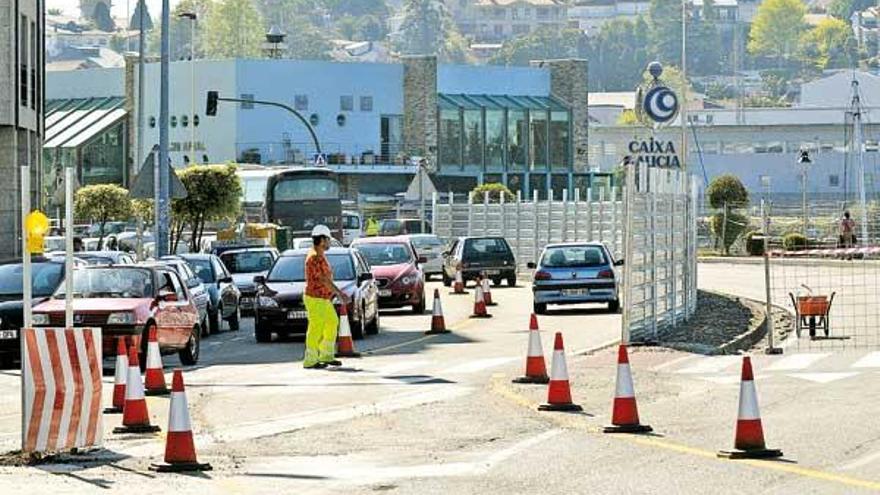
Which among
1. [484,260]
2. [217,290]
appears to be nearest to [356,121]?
[484,260]

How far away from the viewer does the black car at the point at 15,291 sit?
27.6m

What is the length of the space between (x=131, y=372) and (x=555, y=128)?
102348 millimetres

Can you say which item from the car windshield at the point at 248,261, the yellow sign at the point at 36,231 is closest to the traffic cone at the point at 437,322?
the car windshield at the point at 248,261

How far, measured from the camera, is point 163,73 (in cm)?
4662

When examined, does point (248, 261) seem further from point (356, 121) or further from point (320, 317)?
point (356, 121)

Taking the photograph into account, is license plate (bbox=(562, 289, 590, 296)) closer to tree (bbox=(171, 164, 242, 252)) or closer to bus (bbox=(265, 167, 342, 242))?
tree (bbox=(171, 164, 242, 252))

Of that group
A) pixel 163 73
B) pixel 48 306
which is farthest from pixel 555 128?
pixel 48 306

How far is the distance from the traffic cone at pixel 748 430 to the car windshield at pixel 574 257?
992 inches

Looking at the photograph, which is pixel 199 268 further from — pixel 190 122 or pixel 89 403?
pixel 190 122

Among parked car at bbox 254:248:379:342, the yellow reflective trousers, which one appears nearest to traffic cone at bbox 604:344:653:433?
the yellow reflective trousers

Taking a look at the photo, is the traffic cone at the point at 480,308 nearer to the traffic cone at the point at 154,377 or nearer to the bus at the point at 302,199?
the traffic cone at the point at 154,377

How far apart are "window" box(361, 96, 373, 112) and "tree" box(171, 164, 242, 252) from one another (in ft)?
159

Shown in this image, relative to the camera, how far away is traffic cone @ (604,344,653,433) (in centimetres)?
1744

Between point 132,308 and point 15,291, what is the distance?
9.75 feet
